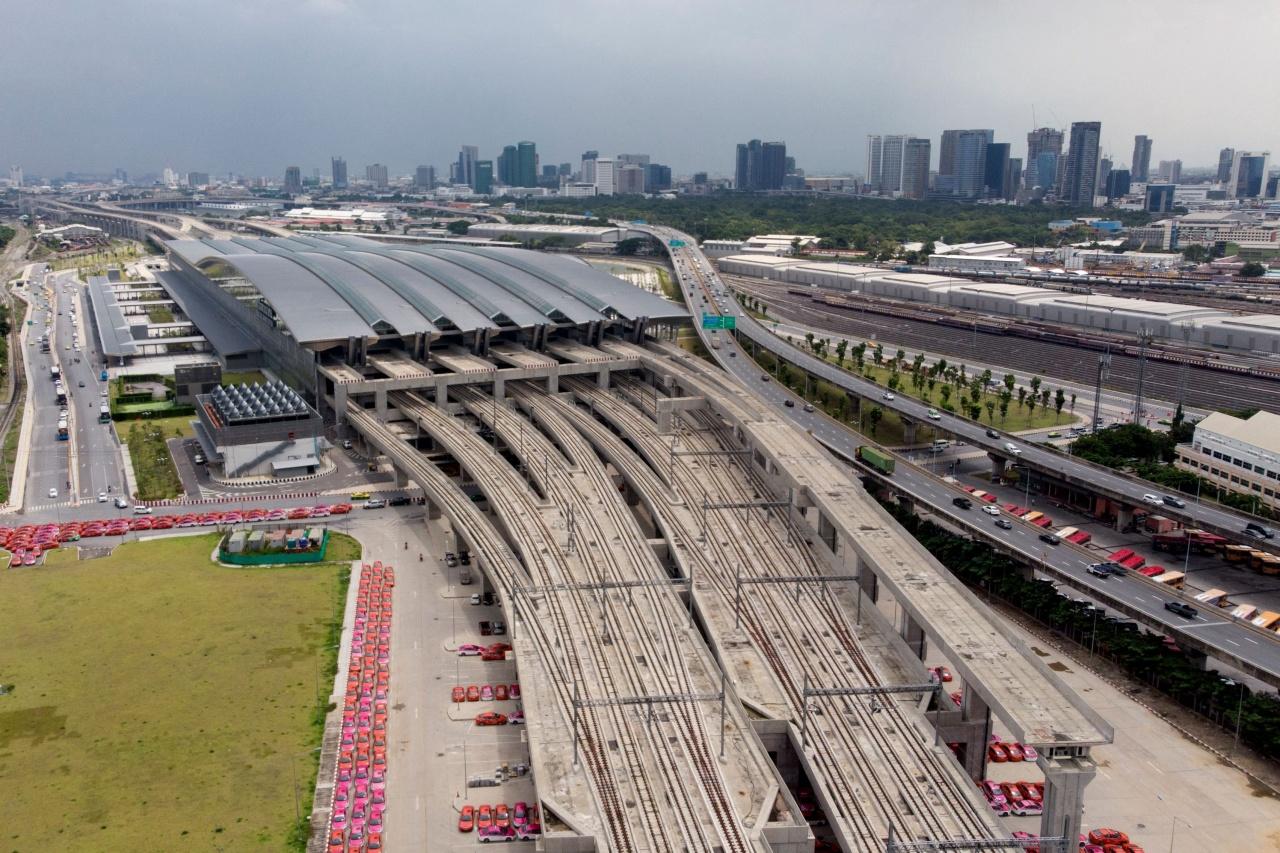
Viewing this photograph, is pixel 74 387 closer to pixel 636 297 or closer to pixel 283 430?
pixel 283 430

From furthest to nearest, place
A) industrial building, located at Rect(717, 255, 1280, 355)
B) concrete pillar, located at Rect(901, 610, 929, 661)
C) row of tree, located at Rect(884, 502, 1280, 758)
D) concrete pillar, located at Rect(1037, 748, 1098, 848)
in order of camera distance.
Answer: industrial building, located at Rect(717, 255, 1280, 355) < concrete pillar, located at Rect(901, 610, 929, 661) < row of tree, located at Rect(884, 502, 1280, 758) < concrete pillar, located at Rect(1037, 748, 1098, 848)

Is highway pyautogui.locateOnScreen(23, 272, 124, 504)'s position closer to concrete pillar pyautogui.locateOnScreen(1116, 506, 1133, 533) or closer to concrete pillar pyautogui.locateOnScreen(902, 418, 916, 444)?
Answer: concrete pillar pyautogui.locateOnScreen(902, 418, 916, 444)

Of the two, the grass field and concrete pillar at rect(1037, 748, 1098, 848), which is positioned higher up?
concrete pillar at rect(1037, 748, 1098, 848)

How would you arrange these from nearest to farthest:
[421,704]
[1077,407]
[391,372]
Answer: [421,704] → [391,372] → [1077,407]

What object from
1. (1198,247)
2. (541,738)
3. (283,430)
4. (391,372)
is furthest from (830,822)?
(1198,247)

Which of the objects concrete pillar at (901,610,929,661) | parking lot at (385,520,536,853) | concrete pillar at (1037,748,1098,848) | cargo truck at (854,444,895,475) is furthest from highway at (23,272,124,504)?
concrete pillar at (1037,748,1098,848)

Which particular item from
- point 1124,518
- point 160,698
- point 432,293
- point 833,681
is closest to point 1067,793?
point 833,681

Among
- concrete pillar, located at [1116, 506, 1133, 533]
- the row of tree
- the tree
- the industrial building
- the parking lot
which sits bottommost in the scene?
the parking lot
